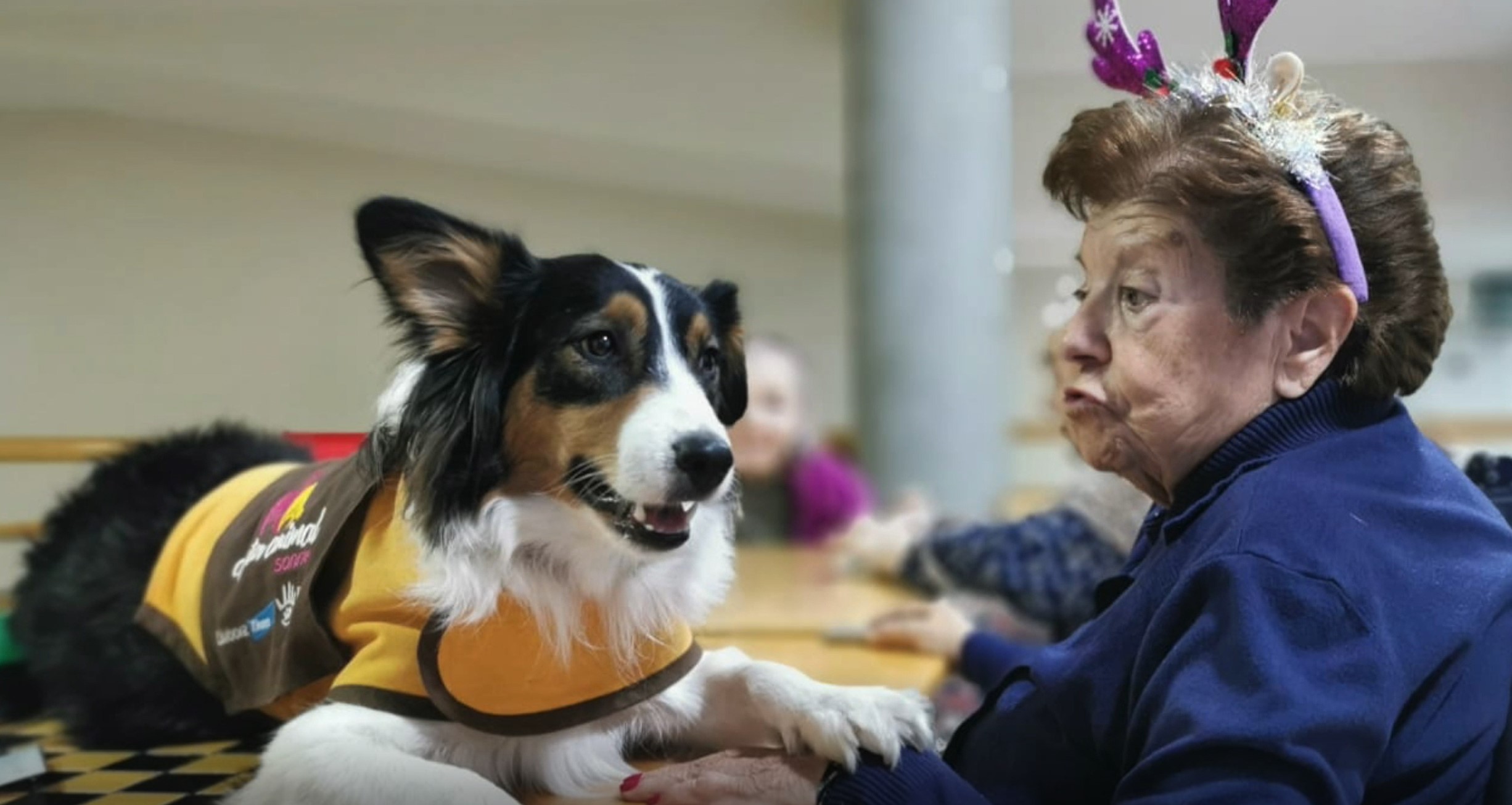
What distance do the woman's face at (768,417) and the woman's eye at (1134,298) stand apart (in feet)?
0.85

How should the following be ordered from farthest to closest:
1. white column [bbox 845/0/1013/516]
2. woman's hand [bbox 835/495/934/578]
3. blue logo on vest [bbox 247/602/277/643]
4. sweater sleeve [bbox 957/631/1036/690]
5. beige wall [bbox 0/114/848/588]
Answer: woman's hand [bbox 835/495/934/578]
sweater sleeve [bbox 957/631/1036/690]
white column [bbox 845/0/1013/516]
blue logo on vest [bbox 247/602/277/643]
beige wall [bbox 0/114/848/588]

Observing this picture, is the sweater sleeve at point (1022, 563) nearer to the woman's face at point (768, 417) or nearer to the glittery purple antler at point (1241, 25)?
the woman's face at point (768, 417)

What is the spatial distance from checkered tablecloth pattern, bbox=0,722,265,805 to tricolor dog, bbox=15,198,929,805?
0.08ft

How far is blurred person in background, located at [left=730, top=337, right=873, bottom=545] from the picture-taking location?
3.16 feet

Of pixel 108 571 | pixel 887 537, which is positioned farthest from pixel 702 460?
pixel 887 537

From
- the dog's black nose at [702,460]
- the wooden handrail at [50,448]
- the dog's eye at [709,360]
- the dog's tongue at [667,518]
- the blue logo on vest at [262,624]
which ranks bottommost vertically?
the blue logo on vest at [262,624]

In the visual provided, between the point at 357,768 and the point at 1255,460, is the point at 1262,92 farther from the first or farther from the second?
the point at 357,768

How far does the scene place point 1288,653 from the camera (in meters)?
0.73

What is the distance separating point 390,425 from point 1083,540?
4.55 ft

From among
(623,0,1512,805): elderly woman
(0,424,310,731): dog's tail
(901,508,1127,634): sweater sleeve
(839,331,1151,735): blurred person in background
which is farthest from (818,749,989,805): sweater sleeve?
(901,508,1127,634): sweater sleeve

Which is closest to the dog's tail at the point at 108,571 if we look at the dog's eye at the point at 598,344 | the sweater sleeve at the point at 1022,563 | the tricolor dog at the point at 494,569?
the tricolor dog at the point at 494,569

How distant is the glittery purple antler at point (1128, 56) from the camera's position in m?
0.87

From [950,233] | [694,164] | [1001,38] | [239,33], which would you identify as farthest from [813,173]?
[239,33]

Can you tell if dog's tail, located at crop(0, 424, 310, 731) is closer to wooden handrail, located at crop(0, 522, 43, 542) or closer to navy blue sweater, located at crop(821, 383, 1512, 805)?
wooden handrail, located at crop(0, 522, 43, 542)
